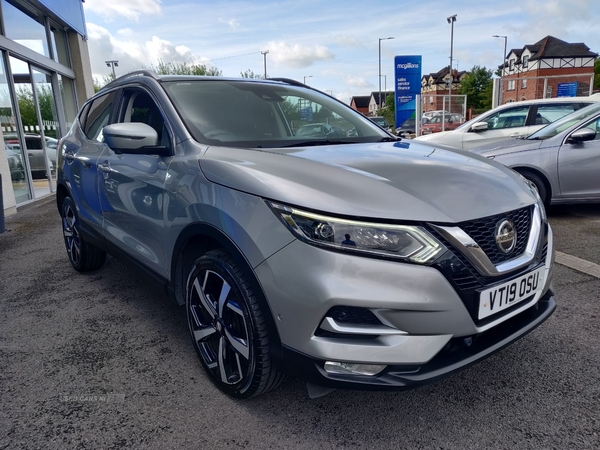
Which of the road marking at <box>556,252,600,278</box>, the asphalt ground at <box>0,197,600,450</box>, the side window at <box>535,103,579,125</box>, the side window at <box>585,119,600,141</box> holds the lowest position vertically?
the road marking at <box>556,252,600,278</box>

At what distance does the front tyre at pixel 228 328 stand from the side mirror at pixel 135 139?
0.71 meters

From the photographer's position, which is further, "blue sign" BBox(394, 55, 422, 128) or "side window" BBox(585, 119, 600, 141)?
"blue sign" BBox(394, 55, 422, 128)

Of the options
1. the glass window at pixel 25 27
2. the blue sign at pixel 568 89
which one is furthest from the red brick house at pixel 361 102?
the glass window at pixel 25 27

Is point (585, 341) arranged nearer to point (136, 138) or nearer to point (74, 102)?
point (136, 138)

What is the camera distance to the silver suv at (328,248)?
1.62m

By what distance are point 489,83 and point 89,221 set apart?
59.5m

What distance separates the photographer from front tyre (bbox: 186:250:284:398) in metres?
1.85

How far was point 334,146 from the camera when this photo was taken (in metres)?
2.47

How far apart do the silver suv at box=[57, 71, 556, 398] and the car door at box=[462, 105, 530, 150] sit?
6.71 metres

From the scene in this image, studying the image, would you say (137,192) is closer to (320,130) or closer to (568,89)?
(320,130)

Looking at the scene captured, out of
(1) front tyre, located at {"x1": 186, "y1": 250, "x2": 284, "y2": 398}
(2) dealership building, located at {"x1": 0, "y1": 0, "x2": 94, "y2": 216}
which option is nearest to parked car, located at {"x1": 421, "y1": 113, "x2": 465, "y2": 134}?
(2) dealership building, located at {"x1": 0, "y1": 0, "x2": 94, "y2": 216}

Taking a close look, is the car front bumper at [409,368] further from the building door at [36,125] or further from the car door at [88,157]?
the building door at [36,125]

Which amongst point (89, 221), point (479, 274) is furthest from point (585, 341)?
point (89, 221)

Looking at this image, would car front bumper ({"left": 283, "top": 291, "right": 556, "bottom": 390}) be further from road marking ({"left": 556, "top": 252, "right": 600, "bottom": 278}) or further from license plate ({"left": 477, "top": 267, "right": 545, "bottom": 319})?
road marking ({"left": 556, "top": 252, "right": 600, "bottom": 278})
